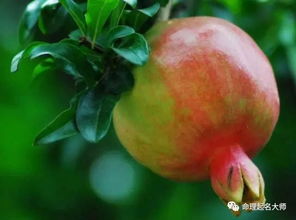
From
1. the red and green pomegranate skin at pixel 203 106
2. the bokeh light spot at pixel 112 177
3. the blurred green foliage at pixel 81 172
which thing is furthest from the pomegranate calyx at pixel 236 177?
the bokeh light spot at pixel 112 177

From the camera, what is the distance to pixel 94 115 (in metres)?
1.01

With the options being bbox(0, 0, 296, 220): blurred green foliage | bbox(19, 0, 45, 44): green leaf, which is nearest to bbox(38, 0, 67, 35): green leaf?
bbox(19, 0, 45, 44): green leaf

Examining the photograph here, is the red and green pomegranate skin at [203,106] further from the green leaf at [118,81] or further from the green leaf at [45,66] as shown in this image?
the green leaf at [45,66]

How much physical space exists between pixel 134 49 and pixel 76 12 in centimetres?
11

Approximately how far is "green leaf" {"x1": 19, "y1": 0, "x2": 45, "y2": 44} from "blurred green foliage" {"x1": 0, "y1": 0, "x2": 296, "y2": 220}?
0.68 metres

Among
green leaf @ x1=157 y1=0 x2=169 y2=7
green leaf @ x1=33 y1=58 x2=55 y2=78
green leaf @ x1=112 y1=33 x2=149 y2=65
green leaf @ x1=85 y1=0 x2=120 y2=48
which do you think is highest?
green leaf @ x1=85 y1=0 x2=120 y2=48

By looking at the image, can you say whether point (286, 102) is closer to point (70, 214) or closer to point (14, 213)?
point (70, 214)

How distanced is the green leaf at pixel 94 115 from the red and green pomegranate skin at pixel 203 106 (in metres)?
0.03

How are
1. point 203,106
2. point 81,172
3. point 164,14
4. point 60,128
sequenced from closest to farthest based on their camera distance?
point 203,106 → point 60,128 → point 164,14 → point 81,172

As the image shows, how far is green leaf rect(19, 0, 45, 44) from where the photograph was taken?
1.20m

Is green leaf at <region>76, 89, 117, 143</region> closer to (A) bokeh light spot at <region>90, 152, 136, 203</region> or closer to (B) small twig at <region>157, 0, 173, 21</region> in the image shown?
(B) small twig at <region>157, 0, 173, 21</region>

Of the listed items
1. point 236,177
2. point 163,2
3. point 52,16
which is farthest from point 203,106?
point 52,16

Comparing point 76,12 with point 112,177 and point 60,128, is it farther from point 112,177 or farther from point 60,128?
point 112,177

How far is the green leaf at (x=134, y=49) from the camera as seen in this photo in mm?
966
